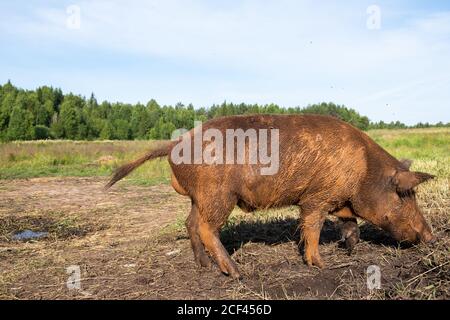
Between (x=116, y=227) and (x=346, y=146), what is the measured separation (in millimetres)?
4849

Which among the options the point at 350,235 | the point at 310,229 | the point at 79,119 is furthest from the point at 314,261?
the point at 79,119

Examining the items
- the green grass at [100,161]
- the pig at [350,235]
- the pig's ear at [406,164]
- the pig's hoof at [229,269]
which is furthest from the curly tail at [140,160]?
the green grass at [100,161]

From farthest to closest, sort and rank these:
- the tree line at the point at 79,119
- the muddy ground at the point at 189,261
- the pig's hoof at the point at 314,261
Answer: the tree line at the point at 79,119, the pig's hoof at the point at 314,261, the muddy ground at the point at 189,261

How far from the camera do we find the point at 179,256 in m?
5.56

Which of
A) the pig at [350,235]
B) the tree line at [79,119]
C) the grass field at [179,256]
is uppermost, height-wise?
the tree line at [79,119]

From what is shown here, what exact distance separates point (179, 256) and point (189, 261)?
0.97ft

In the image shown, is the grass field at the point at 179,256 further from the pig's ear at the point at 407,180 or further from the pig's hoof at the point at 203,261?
the pig's ear at the point at 407,180

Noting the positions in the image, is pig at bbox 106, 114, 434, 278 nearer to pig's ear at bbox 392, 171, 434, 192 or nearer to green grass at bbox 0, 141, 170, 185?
pig's ear at bbox 392, 171, 434, 192

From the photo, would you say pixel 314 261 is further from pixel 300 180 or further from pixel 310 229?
pixel 300 180

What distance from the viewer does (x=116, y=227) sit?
8.08 m

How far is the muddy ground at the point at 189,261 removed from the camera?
13.5 ft

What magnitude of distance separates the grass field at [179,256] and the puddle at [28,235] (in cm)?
14

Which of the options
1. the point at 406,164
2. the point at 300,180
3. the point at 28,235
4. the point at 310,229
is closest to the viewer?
Answer: the point at 300,180
